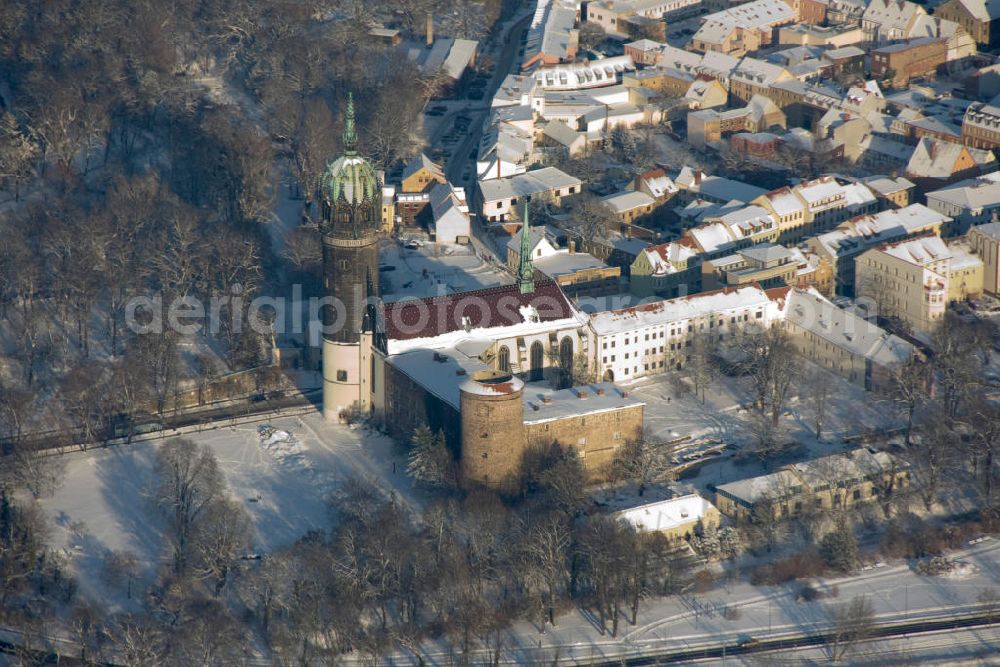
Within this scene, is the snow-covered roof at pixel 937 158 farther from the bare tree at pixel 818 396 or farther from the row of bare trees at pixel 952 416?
the bare tree at pixel 818 396

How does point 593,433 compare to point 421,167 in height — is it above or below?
below

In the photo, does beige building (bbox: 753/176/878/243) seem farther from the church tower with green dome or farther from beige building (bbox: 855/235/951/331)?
the church tower with green dome

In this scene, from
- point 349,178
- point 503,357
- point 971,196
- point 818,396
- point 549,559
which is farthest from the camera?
point 971,196

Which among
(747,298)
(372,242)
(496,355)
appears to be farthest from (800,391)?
(372,242)

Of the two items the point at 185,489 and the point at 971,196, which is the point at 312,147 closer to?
the point at 971,196

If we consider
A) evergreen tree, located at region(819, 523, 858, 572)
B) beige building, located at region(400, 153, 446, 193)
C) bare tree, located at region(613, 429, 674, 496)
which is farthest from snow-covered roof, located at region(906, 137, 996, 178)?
evergreen tree, located at region(819, 523, 858, 572)

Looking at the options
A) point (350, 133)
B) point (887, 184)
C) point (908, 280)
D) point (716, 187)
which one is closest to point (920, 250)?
point (908, 280)

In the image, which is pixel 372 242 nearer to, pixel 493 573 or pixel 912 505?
pixel 493 573
